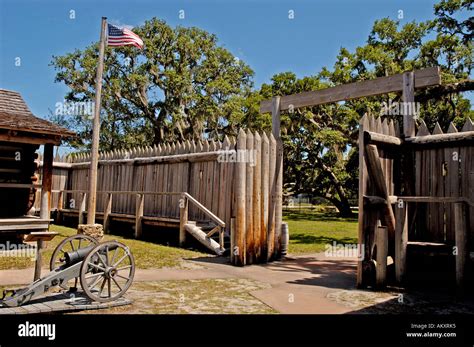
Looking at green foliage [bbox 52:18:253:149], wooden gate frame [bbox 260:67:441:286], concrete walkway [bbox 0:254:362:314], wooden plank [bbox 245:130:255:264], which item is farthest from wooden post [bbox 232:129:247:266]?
green foliage [bbox 52:18:253:149]

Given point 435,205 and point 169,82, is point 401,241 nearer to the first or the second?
point 435,205

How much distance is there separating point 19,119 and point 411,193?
10.1 m

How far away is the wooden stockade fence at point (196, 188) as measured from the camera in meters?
9.66

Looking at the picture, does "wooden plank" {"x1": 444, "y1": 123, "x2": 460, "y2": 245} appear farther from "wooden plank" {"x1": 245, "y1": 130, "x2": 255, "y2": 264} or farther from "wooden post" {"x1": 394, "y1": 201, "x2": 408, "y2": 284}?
"wooden plank" {"x1": 245, "y1": 130, "x2": 255, "y2": 264}

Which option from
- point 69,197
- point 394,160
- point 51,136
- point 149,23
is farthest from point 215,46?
point 394,160

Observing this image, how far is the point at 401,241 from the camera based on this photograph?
719cm

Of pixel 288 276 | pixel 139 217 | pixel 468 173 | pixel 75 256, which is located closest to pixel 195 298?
pixel 75 256

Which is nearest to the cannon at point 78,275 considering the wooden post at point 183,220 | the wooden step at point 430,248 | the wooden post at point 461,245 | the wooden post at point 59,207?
the wooden step at point 430,248

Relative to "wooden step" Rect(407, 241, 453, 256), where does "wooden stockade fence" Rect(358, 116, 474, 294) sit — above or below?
above

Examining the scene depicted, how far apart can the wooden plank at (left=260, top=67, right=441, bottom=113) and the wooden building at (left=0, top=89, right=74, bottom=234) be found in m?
6.11

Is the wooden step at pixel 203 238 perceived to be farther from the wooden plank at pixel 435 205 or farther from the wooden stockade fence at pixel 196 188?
the wooden plank at pixel 435 205

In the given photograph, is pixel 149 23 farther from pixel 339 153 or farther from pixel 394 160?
pixel 394 160

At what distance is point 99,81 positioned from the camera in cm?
1284

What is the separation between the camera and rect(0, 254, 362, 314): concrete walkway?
238 inches
